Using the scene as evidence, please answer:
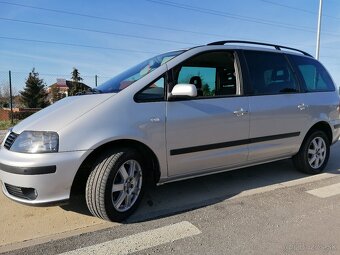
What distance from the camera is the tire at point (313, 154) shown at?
5258 millimetres

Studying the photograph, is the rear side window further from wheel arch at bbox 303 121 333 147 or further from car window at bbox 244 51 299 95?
wheel arch at bbox 303 121 333 147

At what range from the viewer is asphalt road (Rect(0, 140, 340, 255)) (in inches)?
120

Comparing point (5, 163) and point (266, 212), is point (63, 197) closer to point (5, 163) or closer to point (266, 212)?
point (5, 163)

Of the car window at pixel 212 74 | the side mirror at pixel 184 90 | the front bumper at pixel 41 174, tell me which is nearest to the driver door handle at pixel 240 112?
the car window at pixel 212 74

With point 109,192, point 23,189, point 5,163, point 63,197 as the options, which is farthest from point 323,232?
point 5,163

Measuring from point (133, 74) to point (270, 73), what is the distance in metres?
1.88

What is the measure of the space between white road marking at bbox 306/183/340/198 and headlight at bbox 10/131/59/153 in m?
3.17

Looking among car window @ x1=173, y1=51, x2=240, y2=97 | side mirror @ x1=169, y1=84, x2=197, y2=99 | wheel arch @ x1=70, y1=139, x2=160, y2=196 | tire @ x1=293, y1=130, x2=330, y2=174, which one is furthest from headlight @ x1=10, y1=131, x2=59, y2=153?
tire @ x1=293, y1=130, x2=330, y2=174

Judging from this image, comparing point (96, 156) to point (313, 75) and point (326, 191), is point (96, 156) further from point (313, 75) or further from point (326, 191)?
point (313, 75)

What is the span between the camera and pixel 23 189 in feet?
10.6

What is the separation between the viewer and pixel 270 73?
481 cm

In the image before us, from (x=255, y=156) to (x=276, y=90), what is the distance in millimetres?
935

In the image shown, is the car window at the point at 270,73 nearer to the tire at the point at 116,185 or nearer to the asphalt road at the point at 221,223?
the asphalt road at the point at 221,223

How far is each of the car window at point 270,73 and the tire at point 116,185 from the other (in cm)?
188
